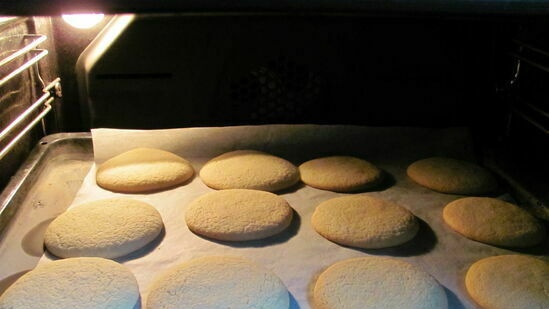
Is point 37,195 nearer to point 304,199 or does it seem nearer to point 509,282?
point 304,199

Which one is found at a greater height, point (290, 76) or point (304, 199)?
point (290, 76)

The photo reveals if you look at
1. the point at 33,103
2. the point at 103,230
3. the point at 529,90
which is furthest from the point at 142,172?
the point at 529,90

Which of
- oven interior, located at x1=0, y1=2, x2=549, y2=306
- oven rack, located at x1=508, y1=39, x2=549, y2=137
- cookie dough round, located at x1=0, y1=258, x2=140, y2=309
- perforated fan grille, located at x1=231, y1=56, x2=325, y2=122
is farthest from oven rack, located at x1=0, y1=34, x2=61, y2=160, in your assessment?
oven rack, located at x1=508, y1=39, x2=549, y2=137

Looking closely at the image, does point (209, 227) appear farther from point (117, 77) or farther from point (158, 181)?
point (117, 77)

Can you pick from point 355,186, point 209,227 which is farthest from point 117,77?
point 355,186

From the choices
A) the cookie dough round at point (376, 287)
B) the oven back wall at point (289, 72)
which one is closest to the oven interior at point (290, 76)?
the oven back wall at point (289, 72)
